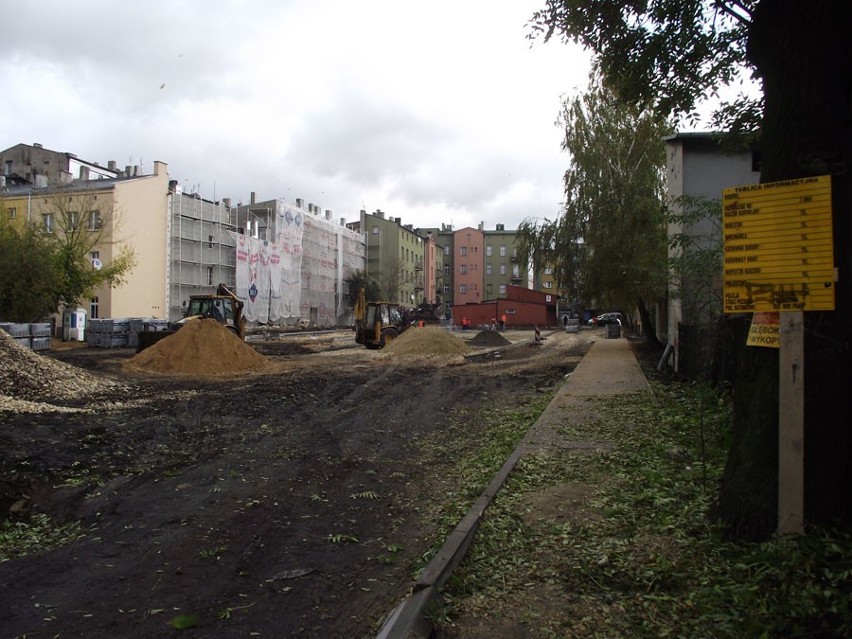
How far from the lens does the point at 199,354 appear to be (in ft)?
61.8

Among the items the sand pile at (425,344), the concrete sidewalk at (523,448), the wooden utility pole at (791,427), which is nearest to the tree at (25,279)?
the sand pile at (425,344)

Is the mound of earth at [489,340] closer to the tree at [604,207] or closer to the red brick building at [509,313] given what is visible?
the tree at [604,207]

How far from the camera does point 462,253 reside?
4205 inches

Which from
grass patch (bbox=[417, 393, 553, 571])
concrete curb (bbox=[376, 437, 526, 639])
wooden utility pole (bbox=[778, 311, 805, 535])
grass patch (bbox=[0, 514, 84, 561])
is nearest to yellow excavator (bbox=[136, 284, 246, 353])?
grass patch (bbox=[417, 393, 553, 571])

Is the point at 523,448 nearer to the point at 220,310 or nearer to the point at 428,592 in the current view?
the point at 428,592

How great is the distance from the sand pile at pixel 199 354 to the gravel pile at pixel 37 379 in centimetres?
404

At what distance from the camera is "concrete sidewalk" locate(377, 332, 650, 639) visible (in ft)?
11.2

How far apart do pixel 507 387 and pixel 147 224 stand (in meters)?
38.4

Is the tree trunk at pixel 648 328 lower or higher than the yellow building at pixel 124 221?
lower

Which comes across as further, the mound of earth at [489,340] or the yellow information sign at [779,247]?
the mound of earth at [489,340]

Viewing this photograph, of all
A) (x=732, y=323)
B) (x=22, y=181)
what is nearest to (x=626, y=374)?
(x=732, y=323)

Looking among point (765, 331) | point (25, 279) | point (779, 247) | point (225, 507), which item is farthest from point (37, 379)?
point (25, 279)

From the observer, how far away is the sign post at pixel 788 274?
12.0 ft

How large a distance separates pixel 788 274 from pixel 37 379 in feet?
44.5
